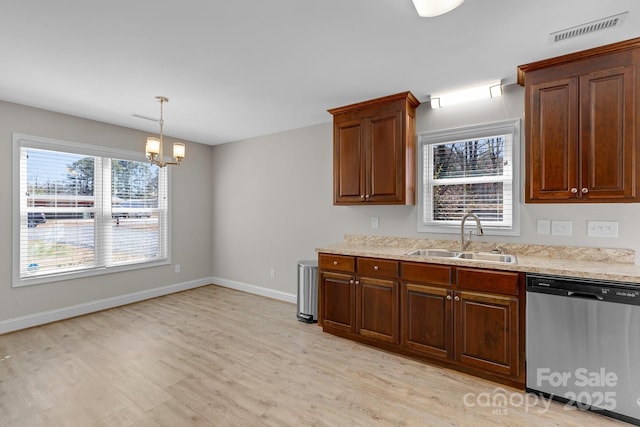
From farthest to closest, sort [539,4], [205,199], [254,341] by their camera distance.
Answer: [205,199]
[254,341]
[539,4]

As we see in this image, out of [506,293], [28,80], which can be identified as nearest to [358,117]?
[506,293]

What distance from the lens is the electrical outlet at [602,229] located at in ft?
8.11

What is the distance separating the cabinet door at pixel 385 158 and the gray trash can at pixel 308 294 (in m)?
1.17

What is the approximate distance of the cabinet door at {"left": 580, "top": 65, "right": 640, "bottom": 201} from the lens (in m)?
2.17

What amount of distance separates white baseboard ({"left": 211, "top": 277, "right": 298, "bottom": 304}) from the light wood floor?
94cm

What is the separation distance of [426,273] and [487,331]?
631 mm

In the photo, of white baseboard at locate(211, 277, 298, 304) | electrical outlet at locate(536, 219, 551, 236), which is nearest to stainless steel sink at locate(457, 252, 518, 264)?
electrical outlet at locate(536, 219, 551, 236)

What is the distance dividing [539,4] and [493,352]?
7.93 feet

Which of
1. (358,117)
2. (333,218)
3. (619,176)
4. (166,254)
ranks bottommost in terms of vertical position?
(166,254)

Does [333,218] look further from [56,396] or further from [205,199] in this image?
[56,396]

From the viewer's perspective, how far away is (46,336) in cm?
330

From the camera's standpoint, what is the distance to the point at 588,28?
199 centimetres

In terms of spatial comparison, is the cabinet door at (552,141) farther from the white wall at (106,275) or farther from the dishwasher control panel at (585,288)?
the white wall at (106,275)

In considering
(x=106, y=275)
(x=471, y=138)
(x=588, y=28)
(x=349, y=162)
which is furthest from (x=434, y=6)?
(x=106, y=275)
